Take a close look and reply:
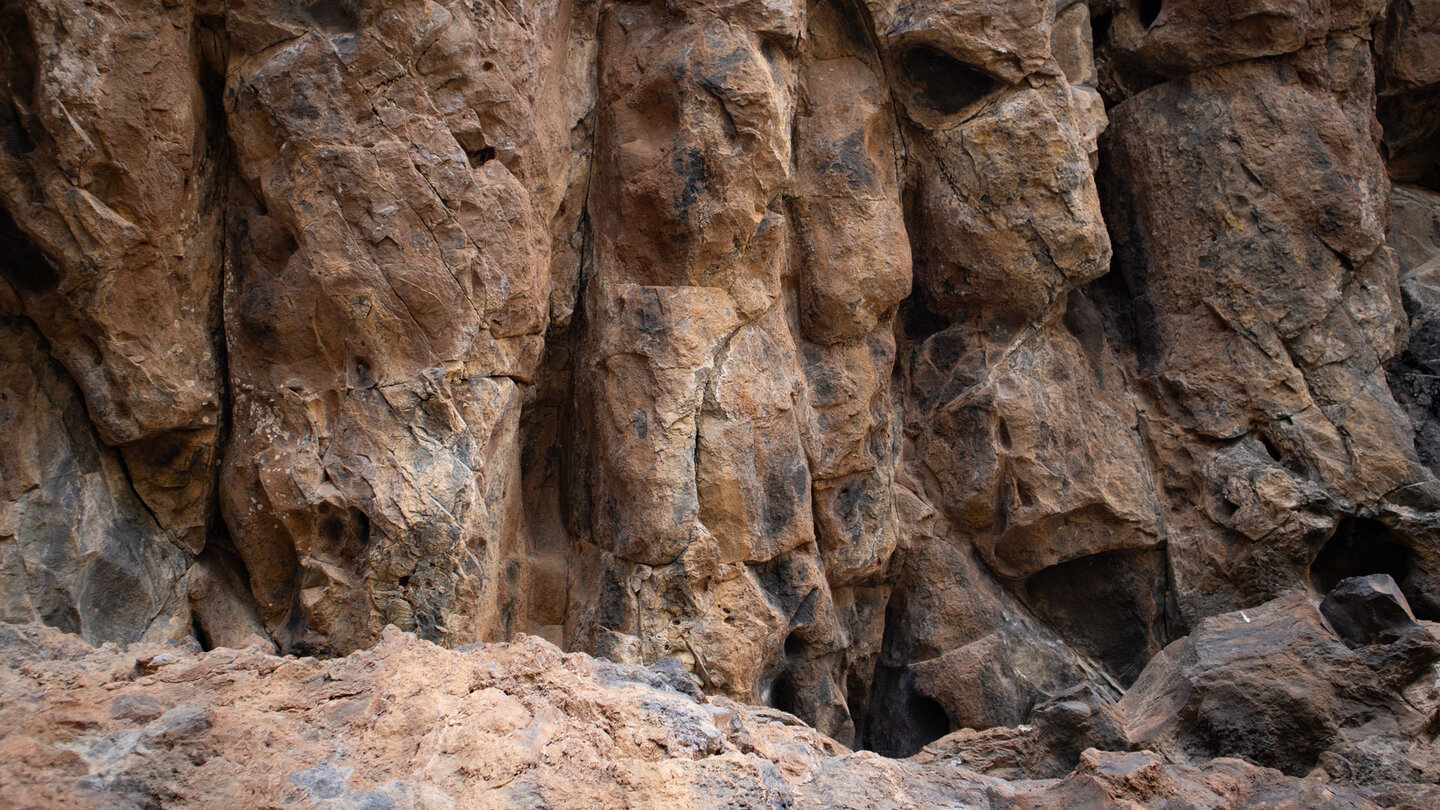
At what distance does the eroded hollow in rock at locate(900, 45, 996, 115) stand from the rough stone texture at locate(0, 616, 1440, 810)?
3.89 metres

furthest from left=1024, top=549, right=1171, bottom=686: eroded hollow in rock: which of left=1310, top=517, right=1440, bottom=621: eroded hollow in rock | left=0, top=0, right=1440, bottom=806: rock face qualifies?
left=1310, top=517, right=1440, bottom=621: eroded hollow in rock

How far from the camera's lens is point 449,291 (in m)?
4.44

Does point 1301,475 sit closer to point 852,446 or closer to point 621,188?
point 852,446

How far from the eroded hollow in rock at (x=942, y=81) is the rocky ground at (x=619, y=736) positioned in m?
3.30

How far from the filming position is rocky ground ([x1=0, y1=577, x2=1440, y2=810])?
2549 millimetres

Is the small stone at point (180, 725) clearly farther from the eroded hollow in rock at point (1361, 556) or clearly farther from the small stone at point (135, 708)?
the eroded hollow in rock at point (1361, 556)

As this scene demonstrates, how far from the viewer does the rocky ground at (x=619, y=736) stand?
2549 mm

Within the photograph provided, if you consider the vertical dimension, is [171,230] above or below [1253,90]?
below

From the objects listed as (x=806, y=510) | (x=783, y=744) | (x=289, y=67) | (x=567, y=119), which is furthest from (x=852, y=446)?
(x=289, y=67)

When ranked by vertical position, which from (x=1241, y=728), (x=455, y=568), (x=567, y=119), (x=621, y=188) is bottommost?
(x=1241, y=728)

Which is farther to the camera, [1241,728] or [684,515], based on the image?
[684,515]

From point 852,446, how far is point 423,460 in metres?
2.32

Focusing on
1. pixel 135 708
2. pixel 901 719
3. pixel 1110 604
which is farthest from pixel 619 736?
pixel 1110 604

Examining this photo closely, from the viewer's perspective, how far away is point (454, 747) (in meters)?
2.72
